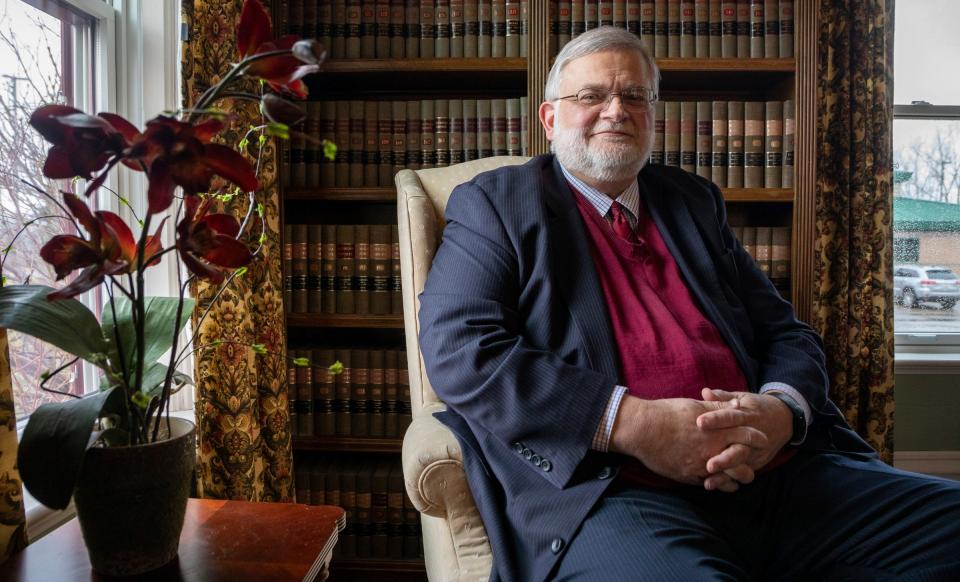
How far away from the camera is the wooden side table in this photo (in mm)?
906

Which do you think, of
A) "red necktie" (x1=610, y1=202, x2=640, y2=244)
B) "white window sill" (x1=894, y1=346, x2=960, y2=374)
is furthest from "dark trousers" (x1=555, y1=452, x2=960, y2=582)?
"white window sill" (x1=894, y1=346, x2=960, y2=374)

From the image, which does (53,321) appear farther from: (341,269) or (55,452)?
(341,269)

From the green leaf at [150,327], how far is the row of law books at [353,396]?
46.1 inches

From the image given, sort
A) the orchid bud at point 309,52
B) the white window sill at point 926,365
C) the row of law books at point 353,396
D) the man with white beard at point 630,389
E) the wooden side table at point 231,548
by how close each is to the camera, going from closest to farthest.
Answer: the orchid bud at point 309,52
the wooden side table at point 231,548
the man with white beard at point 630,389
the row of law books at point 353,396
the white window sill at point 926,365

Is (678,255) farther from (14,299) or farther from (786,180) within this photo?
(14,299)

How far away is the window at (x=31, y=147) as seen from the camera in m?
1.46

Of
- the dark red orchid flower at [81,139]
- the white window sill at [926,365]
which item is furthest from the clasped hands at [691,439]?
the white window sill at [926,365]

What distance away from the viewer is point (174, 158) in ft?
2.39

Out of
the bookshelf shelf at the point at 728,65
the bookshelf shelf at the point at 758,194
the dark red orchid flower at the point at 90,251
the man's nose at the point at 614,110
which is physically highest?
the bookshelf shelf at the point at 728,65

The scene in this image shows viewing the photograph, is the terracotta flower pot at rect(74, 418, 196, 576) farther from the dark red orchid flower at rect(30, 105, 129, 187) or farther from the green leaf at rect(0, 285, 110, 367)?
the dark red orchid flower at rect(30, 105, 129, 187)

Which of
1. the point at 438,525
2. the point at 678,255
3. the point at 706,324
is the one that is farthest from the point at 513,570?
the point at 678,255

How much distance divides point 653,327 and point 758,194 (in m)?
1.02

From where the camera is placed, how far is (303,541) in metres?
1.01

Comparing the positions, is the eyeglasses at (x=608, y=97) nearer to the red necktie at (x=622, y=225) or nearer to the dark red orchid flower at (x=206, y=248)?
the red necktie at (x=622, y=225)
